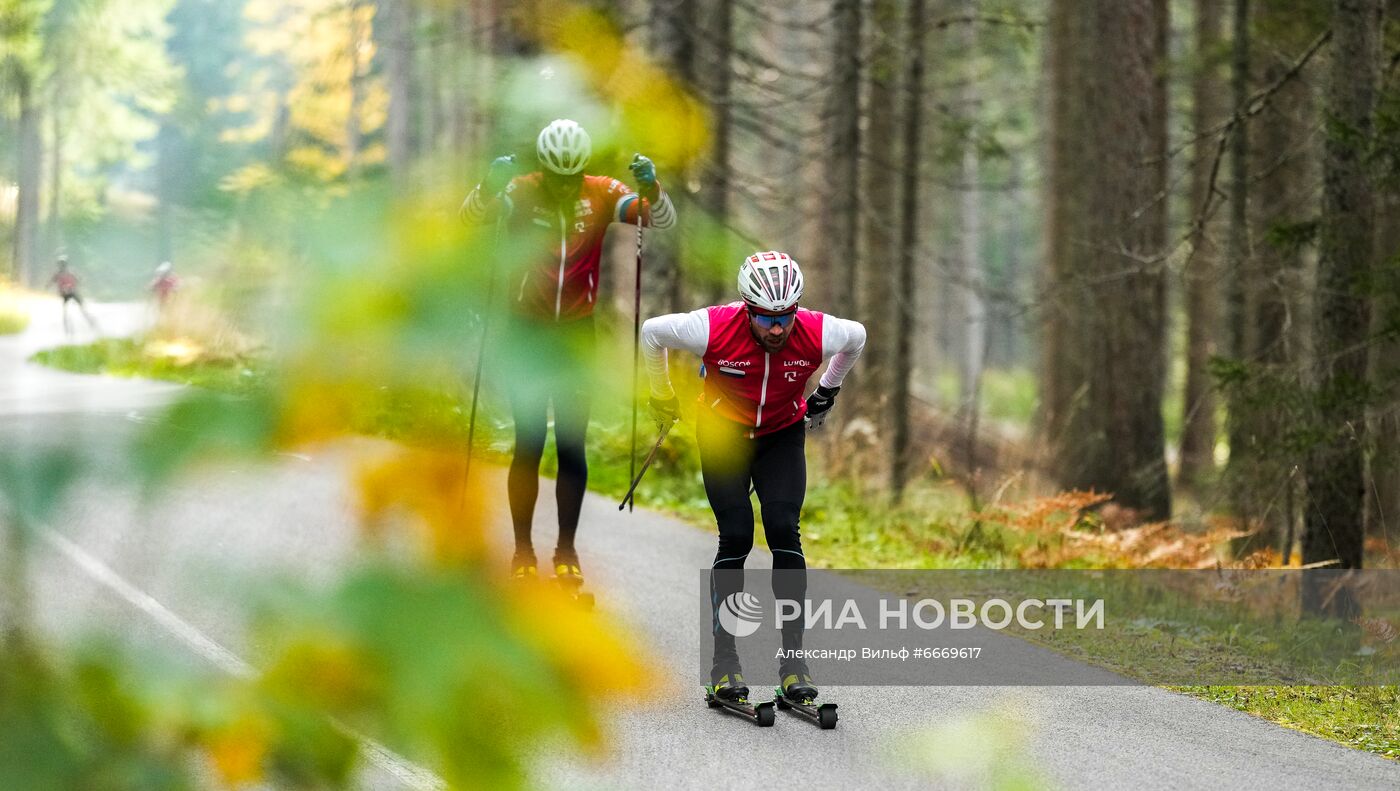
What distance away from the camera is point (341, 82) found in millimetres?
1239

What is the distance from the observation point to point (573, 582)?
1.50 m

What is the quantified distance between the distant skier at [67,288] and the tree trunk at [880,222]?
51.0 ft

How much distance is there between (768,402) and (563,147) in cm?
449

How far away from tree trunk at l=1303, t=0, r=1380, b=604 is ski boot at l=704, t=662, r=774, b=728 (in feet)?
16.3

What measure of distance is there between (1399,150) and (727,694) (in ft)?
19.2

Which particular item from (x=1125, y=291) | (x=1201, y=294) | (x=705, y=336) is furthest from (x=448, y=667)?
(x=1201, y=294)

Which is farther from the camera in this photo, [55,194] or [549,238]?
[549,238]

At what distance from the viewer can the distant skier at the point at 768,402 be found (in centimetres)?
550

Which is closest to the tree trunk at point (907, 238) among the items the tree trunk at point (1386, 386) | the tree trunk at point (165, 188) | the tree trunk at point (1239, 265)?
the tree trunk at point (1239, 265)

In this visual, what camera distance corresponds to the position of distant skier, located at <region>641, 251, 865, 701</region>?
18.1 ft

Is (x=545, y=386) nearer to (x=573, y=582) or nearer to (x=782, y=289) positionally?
(x=573, y=582)

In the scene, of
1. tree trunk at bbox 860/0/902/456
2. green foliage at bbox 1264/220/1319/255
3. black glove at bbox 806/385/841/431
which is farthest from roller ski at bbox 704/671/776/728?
tree trunk at bbox 860/0/902/456

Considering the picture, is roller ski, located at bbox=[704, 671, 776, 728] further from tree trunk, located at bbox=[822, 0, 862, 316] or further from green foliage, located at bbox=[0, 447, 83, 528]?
tree trunk, located at bbox=[822, 0, 862, 316]

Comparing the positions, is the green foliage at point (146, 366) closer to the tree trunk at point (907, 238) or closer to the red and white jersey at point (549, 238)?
the red and white jersey at point (549, 238)
